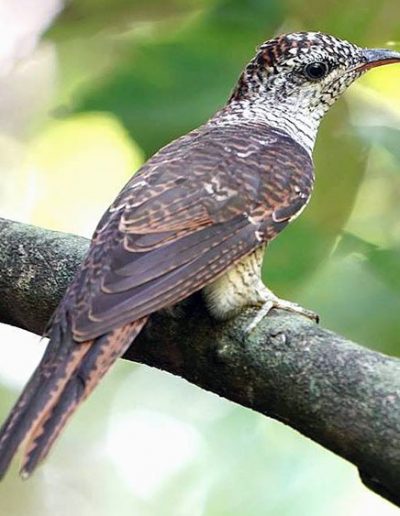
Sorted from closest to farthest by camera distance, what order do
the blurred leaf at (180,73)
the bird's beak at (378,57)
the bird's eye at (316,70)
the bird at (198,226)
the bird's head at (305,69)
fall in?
1. the bird at (198,226)
2. the blurred leaf at (180,73)
3. the bird's beak at (378,57)
4. the bird's head at (305,69)
5. the bird's eye at (316,70)

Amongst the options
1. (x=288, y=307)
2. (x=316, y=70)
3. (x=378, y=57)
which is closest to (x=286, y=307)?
(x=288, y=307)

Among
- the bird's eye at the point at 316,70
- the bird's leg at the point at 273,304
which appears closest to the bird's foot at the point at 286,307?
the bird's leg at the point at 273,304

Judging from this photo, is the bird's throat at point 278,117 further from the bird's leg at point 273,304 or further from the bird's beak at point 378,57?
the bird's leg at point 273,304

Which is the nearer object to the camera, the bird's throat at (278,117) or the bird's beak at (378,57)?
the bird's beak at (378,57)

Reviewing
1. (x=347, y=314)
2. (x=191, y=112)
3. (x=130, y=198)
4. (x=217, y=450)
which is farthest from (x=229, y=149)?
(x=217, y=450)

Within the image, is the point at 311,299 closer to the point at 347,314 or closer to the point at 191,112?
the point at 347,314

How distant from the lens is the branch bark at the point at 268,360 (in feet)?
5.86

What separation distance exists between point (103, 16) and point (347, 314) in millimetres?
998

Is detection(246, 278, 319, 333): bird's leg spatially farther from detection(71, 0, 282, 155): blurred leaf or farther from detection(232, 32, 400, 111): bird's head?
detection(232, 32, 400, 111): bird's head

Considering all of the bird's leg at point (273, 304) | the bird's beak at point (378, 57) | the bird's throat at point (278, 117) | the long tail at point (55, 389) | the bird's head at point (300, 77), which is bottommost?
the bird's leg at point (273, 304)

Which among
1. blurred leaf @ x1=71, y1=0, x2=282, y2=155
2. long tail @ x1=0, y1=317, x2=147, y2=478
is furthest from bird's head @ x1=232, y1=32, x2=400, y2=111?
long tail @ x1=0, y1=317, x2=147, y2=478

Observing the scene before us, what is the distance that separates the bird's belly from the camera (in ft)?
7.75

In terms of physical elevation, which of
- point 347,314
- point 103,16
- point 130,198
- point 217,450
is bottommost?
point 217,450

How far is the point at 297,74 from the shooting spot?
3.12 m
